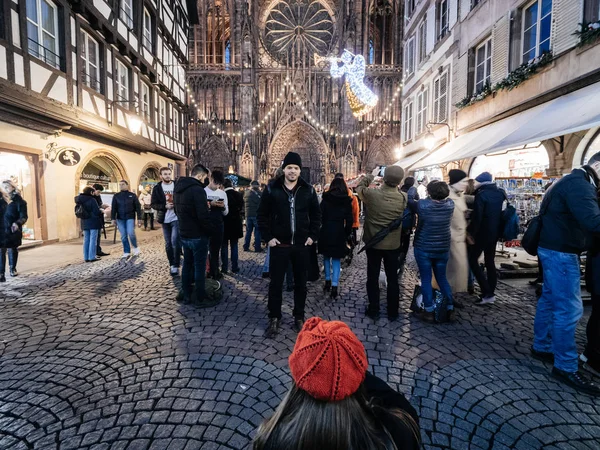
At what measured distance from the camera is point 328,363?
75 cm

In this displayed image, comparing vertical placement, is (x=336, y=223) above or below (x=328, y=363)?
above

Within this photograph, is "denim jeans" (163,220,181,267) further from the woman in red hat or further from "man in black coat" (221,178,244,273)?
the woman in red hat

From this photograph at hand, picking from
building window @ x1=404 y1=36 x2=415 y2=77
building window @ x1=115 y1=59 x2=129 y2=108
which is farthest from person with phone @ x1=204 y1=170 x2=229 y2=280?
building window @ x1=404 y1=36 x2=415 y2=77

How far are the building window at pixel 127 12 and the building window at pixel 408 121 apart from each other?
1269cm

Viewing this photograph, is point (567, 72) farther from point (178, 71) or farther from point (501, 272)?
point (178, 71)

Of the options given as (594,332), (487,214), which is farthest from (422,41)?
(594,332)

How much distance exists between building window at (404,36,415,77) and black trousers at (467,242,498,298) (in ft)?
44.1

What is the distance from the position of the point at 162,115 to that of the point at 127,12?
507 cm

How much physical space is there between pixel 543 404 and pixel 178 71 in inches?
858

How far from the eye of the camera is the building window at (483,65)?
920 cm

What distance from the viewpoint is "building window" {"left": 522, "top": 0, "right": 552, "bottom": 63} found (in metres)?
7.08

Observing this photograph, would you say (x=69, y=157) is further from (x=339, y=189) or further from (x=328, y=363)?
(x=328, y=363)

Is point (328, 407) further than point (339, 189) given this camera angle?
No

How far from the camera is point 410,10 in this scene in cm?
1553
